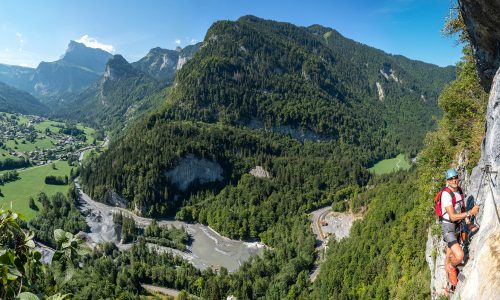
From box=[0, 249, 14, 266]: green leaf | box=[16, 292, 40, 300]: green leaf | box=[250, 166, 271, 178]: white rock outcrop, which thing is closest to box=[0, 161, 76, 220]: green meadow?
box=[250, 166, 271, 178]: white rock outcrop

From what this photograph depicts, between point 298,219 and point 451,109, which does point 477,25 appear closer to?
point 451,109

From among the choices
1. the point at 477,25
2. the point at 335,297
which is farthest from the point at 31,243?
the point at 335,297

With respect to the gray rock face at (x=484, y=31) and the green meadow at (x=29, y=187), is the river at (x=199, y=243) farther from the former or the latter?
the gray rock face at (x=484, y=31)

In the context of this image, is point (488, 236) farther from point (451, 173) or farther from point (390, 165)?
point (390, 165)

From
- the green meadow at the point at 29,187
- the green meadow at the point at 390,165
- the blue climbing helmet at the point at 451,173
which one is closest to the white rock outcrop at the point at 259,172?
the green meadow at the point at 390,165

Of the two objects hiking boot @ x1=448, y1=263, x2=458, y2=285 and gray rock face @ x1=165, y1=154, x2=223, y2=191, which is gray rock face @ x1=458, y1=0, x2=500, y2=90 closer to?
hiking boot @ x1=448, y1=263, x2=458, y2=285

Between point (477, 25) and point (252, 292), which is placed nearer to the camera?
point (477, 25)
